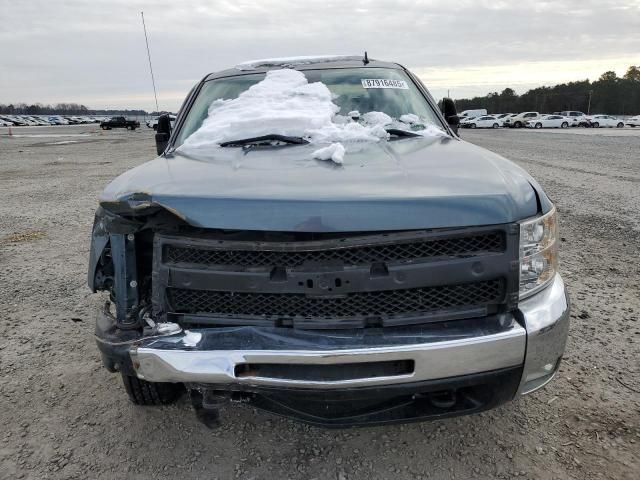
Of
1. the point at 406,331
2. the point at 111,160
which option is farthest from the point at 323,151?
the point at 111,160

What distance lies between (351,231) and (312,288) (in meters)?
0.28

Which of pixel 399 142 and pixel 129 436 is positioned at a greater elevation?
pixel 399 142

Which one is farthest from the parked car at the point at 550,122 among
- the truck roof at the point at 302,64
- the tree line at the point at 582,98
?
the truck roof at the point at 302,64

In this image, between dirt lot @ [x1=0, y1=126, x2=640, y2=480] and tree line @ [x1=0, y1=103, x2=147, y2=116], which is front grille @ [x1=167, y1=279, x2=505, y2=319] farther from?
tree line @ [x1=0, y1=103, x2=147, y2=116]

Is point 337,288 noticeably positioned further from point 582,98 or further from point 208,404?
point 582,98

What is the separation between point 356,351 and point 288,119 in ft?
5.52

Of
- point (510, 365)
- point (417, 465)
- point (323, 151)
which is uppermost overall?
point (323, 151)

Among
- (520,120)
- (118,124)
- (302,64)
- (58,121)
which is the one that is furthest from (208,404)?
(58,121)

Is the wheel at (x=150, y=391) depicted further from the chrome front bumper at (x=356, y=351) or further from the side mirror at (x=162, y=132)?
the side mirror at (x=162, y=132)

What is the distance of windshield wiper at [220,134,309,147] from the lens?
111 inches

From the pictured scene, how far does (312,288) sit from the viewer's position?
195 centimetres

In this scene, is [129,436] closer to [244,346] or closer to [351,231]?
[244,346]

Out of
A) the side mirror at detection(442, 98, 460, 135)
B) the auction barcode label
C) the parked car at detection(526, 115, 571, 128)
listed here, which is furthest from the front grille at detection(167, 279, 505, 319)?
the parked car at detection(526, 115, 571, 128)

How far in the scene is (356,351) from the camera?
1.85m
